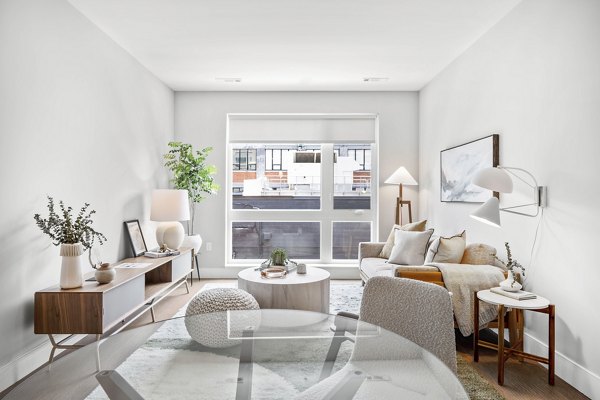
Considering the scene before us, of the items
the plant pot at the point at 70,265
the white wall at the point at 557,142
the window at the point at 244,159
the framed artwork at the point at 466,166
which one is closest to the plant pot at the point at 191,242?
the window at the point at 244,159

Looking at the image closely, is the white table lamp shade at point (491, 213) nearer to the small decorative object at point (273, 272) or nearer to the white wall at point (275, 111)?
the small decorative object at point (273, 272)

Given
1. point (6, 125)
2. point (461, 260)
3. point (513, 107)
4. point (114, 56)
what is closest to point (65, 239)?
point (6, 125)

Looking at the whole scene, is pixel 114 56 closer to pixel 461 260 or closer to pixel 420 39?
pixel 420 39

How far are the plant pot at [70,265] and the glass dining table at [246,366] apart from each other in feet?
3.66

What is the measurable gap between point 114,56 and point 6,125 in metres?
1.60

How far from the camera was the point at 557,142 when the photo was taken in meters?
2.54

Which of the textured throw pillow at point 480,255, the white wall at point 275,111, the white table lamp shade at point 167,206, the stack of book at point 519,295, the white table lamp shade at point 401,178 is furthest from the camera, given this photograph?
the white wall at point 275,111

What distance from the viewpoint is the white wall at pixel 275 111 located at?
5.30 meters

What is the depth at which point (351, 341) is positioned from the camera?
166 centimetres

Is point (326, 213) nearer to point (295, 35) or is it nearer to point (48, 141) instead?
point (295, 35)

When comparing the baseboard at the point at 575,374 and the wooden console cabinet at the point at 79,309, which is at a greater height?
the wooden console cabinet at the point at 79,309

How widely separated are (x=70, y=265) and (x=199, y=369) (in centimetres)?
157

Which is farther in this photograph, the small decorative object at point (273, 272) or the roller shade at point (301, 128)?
the roller shade at point (301, 128)

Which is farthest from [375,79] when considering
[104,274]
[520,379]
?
[104,274]
